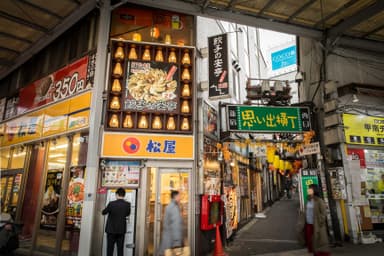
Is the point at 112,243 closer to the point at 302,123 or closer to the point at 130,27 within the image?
the point at 130,27

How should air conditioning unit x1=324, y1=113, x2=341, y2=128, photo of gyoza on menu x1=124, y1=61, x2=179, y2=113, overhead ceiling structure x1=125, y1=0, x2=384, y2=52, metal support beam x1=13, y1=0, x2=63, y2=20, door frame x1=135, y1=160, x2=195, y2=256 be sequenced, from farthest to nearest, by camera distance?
air conditioning unit x1=324, y1=113, x2=341, y2=128 → overhead ceiling structure x1=125, y1=0, x2=384, y2=52 → metal support beam x1=13, y1=0, x2=63, y2=20 → photo of gyoza on menu x1=124, y1=61, x2=179, y2=113 → door frame x1=135, y1=160, x2=195, y2=256

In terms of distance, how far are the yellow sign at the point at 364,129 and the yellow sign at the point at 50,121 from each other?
10.1 m

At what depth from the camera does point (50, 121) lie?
9.78 metres

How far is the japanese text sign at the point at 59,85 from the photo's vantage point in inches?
351

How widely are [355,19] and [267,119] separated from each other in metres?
5.22

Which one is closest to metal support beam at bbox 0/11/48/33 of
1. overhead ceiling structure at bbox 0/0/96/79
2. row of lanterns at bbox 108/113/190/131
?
overhead ceiling structure at bbox 0/0/96/79

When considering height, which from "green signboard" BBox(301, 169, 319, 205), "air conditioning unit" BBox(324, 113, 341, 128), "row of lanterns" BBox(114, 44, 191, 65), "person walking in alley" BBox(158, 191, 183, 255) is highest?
"row of lanterns" BBox(114, 44, 191, 65)

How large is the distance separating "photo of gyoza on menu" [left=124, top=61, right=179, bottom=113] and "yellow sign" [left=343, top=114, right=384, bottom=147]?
23.7 ft

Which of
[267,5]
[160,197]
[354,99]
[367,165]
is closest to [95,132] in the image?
[160,197]

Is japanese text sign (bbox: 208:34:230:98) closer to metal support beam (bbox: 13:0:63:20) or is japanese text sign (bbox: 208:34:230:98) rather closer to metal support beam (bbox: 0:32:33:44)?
metal support beam (bbox: 13:0:63:20)

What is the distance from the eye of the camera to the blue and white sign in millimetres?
21984

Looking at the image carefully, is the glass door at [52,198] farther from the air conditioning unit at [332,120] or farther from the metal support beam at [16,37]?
the air conditioning unit at [332,120]

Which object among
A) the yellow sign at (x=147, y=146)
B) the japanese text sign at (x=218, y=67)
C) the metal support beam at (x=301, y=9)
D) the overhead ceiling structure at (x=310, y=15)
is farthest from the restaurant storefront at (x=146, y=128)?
the metal support beam at (x=301, y=9)

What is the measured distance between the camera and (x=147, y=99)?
852 cm
